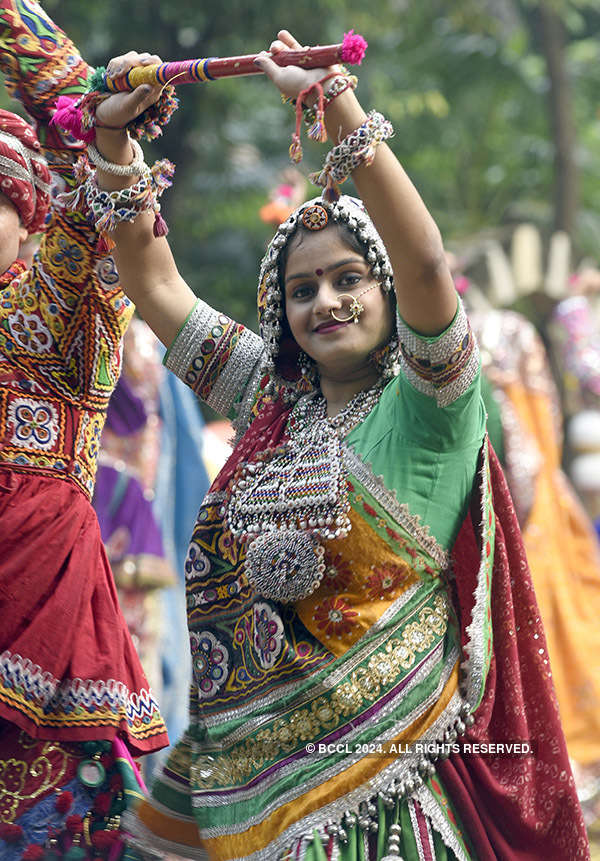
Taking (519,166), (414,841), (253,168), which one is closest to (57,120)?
(414,841)

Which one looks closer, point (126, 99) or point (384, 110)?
point (126, 99)

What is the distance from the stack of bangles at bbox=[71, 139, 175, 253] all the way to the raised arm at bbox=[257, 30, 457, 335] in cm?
44

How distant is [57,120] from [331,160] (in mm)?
668

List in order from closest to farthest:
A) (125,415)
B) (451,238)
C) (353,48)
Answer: (353,48)
(125,415)
(451,238)

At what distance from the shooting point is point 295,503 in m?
2.56

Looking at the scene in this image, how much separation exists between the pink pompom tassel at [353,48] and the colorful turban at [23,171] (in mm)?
903

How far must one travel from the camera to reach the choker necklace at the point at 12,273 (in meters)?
2.87

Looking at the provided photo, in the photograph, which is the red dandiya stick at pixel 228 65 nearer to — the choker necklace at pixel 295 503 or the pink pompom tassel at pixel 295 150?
the pink pompom tassel at pixel 295 150

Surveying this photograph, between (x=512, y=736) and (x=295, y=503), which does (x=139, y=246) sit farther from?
(x=512, y=736)

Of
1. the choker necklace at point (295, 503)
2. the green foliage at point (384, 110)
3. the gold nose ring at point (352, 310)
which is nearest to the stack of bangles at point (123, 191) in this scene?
the gold nose ring at point (352, 310)

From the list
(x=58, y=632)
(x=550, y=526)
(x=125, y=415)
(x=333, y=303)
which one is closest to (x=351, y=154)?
(x=333, y=303)

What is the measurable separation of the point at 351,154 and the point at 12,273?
0.96m

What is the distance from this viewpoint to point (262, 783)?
2.53 metres

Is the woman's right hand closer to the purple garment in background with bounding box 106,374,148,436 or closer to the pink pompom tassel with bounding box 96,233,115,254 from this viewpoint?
the pink pompom tassel with bounding box 96,233,115,254
